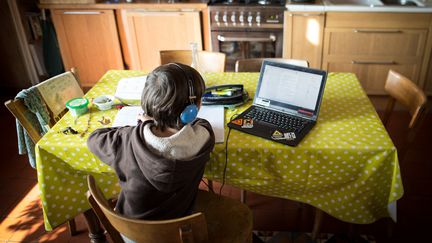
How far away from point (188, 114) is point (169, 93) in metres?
0.09

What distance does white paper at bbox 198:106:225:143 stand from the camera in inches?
54.6

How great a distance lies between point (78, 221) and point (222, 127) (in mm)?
1027

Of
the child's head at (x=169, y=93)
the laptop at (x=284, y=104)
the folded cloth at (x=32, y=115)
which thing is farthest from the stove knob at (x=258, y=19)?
the child's head at (x=169, y=93)

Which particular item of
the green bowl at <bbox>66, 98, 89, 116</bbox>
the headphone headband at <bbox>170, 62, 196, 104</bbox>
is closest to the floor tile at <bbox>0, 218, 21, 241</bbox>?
the green bowl at <bbox>66, 98, 89, 116</bbox>

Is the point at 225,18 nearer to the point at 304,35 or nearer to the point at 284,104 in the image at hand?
the point at 304,35

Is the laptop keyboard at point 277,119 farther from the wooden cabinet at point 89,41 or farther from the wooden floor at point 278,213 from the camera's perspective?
the wooden cabinet at point 89,41

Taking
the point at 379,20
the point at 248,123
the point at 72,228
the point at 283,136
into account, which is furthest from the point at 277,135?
the point at 379,20

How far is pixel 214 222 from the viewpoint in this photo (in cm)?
135

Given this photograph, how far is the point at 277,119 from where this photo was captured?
1475 mm

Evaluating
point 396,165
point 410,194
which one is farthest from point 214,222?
point 410,194

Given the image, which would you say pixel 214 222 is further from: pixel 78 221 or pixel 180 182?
pixel 78 221

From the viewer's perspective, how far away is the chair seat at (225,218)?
130 cm

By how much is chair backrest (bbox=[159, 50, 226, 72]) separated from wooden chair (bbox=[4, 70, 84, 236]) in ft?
1.89

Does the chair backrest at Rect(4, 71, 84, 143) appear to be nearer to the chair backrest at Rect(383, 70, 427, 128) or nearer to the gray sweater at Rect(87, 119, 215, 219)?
the gray sweater at Rect(87, 119, 215, 219)
